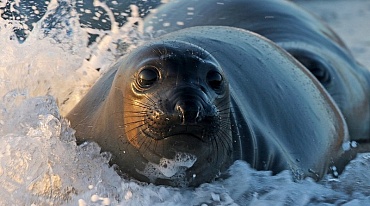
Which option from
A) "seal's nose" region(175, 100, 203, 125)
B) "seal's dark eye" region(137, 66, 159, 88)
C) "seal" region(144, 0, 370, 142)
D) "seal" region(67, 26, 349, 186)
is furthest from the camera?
"seal" region(144, 0, 370, 142)

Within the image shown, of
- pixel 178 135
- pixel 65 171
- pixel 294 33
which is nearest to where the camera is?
pixel 178 135

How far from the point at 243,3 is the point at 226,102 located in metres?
2.65

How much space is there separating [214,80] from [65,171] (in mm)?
747

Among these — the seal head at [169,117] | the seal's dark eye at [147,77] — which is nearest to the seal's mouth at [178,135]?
the seal head at [169,117]

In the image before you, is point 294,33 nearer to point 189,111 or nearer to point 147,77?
point 147,77

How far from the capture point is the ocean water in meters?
4.66

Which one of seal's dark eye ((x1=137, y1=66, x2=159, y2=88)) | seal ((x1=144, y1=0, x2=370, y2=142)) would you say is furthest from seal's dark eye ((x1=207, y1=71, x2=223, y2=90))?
seal ((x1=144, y1=0, x2=370, y2=142))

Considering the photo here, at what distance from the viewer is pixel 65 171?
478 centimetres

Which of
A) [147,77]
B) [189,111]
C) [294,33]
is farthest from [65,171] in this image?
[294,33]

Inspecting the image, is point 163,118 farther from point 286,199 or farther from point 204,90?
point 286,199

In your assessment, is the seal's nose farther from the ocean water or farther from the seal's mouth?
the ocean water

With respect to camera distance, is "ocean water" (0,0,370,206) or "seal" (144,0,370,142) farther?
"seal" (144,0,370,142)

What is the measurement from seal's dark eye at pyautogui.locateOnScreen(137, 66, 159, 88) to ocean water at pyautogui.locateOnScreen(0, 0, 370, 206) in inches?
16.1

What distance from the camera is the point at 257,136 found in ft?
17.3
